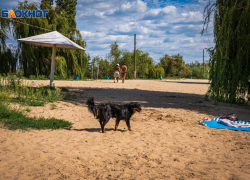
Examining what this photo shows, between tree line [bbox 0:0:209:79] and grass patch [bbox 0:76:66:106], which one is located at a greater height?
tree line [bbox 0:0:209:79]

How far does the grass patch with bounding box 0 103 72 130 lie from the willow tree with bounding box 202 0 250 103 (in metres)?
7.27

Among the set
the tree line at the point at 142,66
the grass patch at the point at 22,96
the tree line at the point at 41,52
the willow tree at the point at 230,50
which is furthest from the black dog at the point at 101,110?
the tree line at the point at 142,66

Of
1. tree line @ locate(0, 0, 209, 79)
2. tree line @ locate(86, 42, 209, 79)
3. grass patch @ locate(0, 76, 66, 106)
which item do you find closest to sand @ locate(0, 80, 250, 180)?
grass patch @ locate(0, 76, 66, 106)

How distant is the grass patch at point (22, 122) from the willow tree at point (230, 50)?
727 cm

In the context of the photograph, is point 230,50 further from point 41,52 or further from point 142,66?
point 142,66

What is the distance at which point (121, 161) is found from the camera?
4578 millimetres

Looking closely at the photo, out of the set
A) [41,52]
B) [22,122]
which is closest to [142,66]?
[41,52]

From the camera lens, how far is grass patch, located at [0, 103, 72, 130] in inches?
254

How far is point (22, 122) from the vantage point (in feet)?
21.8

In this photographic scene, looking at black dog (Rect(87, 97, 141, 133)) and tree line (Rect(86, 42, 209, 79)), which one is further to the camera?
tree line (Rect(86, 42, 209, 79))

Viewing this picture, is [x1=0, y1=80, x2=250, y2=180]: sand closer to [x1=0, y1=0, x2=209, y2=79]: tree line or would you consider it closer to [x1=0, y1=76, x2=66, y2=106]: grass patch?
[x1=0, y1=76, x2=66, y2=106]: grass patch

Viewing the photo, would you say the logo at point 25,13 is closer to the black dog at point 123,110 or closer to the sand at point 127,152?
the sand at point 127,152

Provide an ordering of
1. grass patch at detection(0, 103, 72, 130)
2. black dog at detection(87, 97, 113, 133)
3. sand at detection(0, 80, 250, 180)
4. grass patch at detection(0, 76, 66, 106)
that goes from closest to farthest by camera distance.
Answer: sand at detection(0, 80, 250, 180) → black dog at detection(87, 97, 113, 133) → grass patch at detection(0, 103, 72, 130) → grass patch at detection(0, 76, 66, 106)

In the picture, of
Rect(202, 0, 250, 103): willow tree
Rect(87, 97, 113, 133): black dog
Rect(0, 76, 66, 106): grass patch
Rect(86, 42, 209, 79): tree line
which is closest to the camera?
Rect(87, 97, 113, 133): black dog
